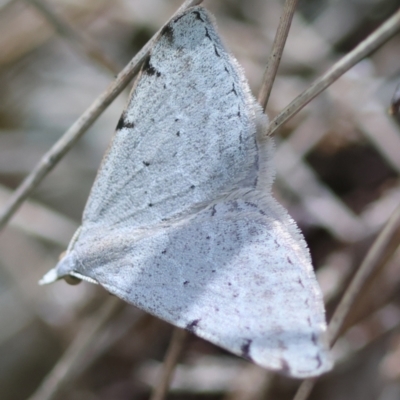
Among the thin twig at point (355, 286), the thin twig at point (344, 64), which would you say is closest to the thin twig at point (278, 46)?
the thin twig at point (344, 64)

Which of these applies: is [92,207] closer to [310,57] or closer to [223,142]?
[223,142]

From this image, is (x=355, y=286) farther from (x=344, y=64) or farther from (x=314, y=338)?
(x=344, y=64)

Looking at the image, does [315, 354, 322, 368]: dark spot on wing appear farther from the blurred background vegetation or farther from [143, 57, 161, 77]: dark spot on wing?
the blurred background vegetation

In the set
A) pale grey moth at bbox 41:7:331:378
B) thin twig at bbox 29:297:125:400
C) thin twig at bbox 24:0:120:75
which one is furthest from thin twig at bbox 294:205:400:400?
thin twig at bbox 24:0:120:75

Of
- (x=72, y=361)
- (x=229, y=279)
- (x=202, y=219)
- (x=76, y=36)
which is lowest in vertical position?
(x=72, y=361)

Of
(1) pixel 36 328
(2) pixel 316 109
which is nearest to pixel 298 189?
(2) pixel 316 109

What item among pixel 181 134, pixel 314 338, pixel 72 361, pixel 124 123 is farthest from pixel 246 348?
pixel 72 361

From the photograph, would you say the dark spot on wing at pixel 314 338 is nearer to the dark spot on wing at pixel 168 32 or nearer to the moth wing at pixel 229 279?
the moth wing at pixel 229 279
